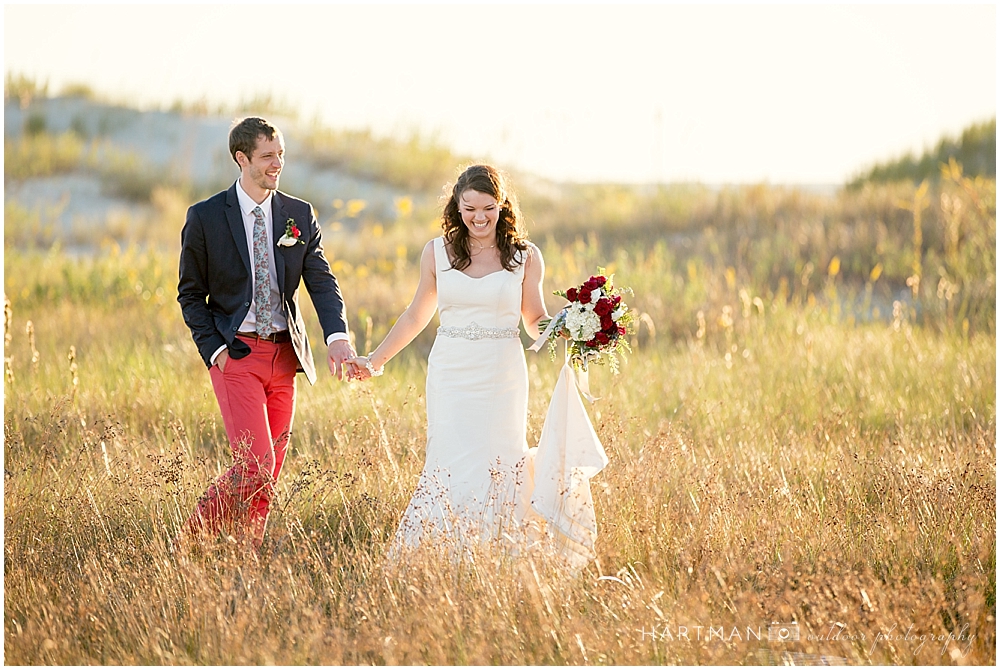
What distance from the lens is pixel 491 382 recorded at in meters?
4.66

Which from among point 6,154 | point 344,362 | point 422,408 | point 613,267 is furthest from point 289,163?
point 344,362

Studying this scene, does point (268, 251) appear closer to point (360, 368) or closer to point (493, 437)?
point (360, 368)

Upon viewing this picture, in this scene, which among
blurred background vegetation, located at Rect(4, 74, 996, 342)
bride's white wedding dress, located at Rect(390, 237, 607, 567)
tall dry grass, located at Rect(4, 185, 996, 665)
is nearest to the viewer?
tall dry grass, located at Rect(4, 185, 996, 665)

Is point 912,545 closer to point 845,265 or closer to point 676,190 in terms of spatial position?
point 845,265

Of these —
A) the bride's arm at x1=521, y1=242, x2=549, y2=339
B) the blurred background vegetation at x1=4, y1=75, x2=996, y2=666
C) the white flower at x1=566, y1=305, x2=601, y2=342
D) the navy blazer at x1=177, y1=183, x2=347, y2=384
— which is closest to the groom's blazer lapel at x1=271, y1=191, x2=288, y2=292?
the navy blazer at x1=177, y1=183, x2=347, y2=384

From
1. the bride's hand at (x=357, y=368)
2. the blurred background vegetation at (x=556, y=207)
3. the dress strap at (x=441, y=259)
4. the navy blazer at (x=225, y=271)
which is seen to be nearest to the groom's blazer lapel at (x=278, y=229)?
the navy blazer at (x=225, y=271)

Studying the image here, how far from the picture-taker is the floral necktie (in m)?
4.68

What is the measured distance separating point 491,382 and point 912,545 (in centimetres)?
206

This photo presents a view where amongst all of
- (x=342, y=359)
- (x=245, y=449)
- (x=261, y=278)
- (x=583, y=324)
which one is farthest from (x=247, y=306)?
(x=583, y=324)

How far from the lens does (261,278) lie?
4.71m

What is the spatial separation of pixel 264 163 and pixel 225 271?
544 mm

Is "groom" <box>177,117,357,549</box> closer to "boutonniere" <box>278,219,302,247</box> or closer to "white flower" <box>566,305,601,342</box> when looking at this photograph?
"boutonniere" <box>278,219,302,247</box>

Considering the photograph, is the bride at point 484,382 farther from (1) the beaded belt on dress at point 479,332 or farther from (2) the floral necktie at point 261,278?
(2) the floral necktie at point 261,278

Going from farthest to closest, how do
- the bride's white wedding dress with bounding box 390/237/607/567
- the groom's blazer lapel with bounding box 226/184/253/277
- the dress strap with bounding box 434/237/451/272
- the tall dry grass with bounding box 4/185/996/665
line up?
1. the dress strap with bounding box 434/237/451/272
2. the groom's blazer lapel with bounding box 226/184/253/277
3. the bride's white wedding dress with bounding box 390/237/607/567
4. the tall dry grass with bounding box 4/185/996/665
